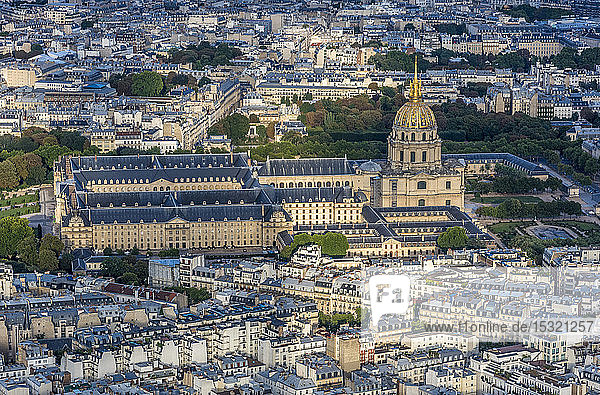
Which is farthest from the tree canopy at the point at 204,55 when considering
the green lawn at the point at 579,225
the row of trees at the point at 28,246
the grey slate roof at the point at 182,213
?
the row of trees at the point at 28,246

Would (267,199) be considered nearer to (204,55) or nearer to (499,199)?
(499,199)

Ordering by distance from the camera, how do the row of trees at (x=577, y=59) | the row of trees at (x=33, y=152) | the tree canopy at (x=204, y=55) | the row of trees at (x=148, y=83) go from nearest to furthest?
the row of trees at (x=33, y=152)
the row of trees at (x=148, y=83)
the tree canopy at (x=204, y=55)
the row of trees at (x=577, y=59)

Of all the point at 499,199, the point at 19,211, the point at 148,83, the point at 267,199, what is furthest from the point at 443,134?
the point at 19,211

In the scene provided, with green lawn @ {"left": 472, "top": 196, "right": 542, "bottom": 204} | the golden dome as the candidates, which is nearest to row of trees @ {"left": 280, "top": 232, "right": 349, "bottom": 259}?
the golden dome

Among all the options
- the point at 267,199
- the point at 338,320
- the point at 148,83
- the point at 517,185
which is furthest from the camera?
the point at 148,83

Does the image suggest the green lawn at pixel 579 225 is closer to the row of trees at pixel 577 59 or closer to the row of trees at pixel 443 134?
the row of trees at pixel 443 134

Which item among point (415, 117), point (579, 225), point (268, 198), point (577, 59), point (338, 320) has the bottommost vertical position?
point (338, 320)

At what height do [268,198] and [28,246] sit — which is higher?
[268,198]
